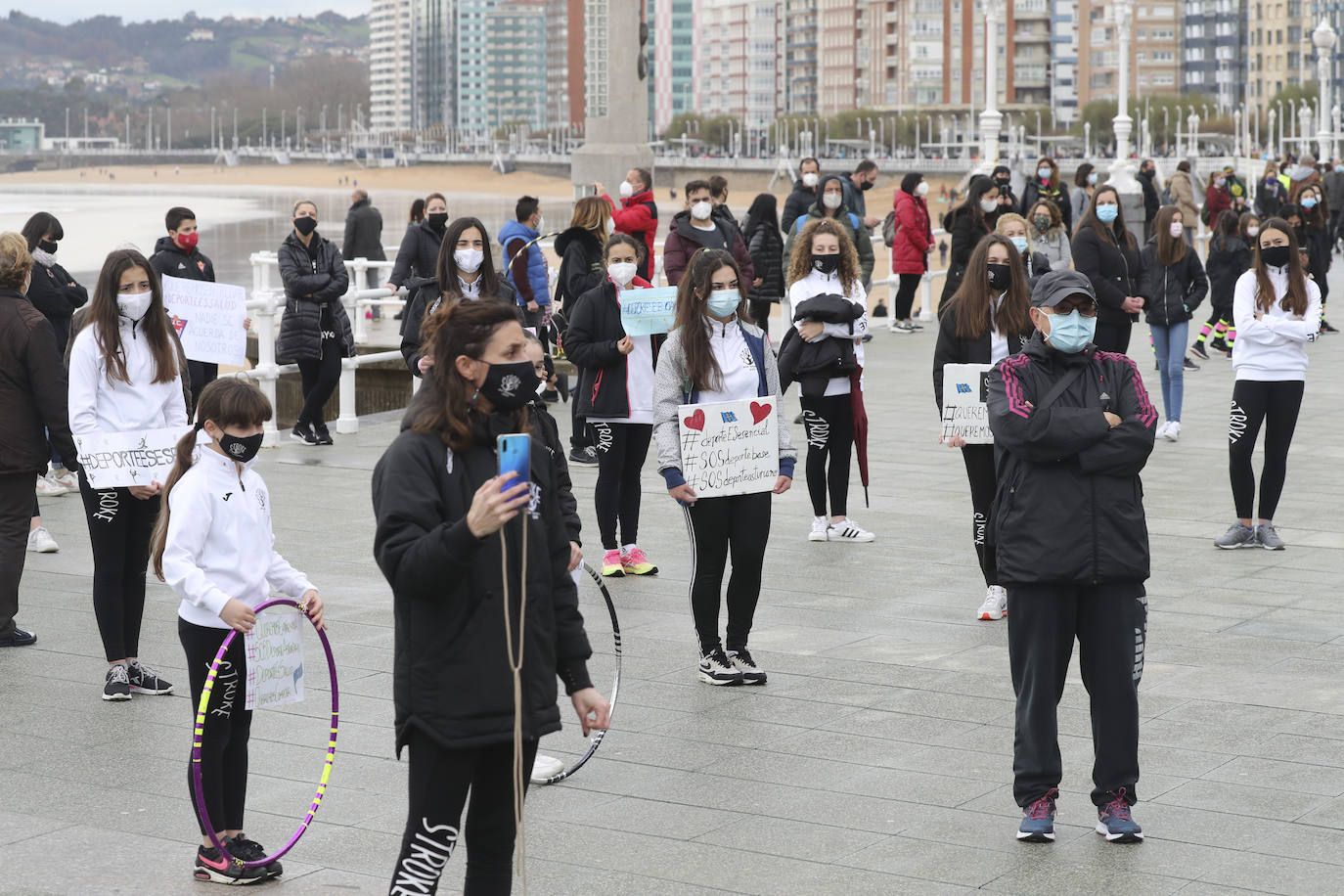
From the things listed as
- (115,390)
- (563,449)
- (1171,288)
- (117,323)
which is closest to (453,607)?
(117,323)

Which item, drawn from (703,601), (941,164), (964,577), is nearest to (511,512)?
(703,601)

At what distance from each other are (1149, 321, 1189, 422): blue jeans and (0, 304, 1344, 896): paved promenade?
11.6 feet

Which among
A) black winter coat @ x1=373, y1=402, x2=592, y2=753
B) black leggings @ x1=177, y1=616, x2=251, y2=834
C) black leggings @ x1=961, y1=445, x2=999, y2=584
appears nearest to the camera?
black winter coat @ x1=373, y1=402, x2=592, y2=753

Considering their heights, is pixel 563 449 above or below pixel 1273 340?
below

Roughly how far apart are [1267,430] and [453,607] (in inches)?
284

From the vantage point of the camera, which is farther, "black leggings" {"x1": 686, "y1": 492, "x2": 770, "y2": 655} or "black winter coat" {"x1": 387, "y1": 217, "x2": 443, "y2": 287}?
"black winter coat" {"x1": 387, "y1": 217, "x2": 443, "y2": 287}

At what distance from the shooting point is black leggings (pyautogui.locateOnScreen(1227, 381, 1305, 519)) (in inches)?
395

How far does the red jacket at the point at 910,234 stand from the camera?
21234mm

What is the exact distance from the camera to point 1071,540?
534 centimetres

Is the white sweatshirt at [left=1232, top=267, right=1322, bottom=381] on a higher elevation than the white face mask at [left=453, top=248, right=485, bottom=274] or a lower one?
lower

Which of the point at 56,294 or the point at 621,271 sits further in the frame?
the point at 56,294

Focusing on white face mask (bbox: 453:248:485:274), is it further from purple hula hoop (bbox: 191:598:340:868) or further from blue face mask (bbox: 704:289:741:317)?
purple hula hoop (bbox: 191:598:340:868)

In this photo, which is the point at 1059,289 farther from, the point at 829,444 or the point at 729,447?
the point at 829,444

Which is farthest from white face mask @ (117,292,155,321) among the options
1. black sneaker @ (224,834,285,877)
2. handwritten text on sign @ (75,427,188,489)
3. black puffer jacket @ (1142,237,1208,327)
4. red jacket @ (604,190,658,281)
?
black puffer jacket @ (1142,237,1208,327)
